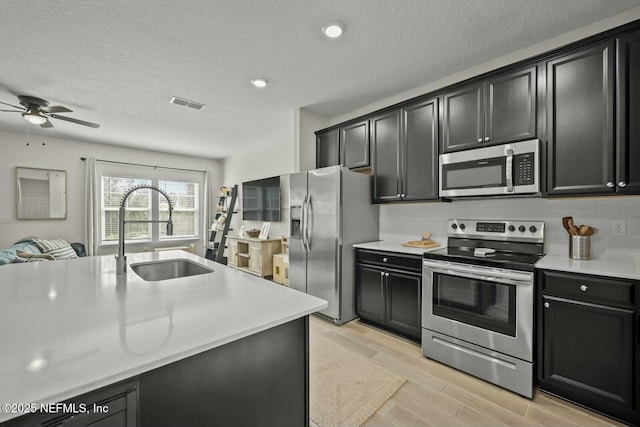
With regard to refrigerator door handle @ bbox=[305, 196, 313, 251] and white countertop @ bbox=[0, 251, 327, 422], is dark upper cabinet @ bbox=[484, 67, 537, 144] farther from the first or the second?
white countertop @ bbox=[0, 251, 327, 422]

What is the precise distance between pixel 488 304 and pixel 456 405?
75 centimetres

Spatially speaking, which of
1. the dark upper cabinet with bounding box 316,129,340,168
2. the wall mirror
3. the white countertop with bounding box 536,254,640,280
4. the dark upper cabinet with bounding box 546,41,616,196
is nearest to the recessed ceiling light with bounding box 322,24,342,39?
the dark upper cabinet with bounding box 316,129,340,168

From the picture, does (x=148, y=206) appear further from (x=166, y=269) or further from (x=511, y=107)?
(x=511, y=107)

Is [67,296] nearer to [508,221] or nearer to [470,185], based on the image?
[470,185]

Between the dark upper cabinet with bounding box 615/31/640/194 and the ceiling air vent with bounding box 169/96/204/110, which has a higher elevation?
the ceiling air vent with bounding box 169/96/204/110

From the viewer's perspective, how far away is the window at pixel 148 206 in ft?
18.3

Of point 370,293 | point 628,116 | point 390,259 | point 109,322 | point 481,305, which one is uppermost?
point 628,116

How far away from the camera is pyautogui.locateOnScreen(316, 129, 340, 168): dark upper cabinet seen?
3683 millimetres

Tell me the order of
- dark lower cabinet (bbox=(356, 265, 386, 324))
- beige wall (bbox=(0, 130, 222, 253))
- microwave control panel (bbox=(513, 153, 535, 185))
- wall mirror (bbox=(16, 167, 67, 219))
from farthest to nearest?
1. wall mirror (bbox=(16, 167, 67, 219))
2. beige wall (bbox=(0, 130, 222, 253))
3. dark lower cabinet (bbox=(356, 265, 386, 324))
4. microwave control panel (bbox=(513, 153, 535, 185))

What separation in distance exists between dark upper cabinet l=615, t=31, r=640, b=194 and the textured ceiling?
0.43 metres

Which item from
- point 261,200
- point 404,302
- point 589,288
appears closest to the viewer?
point 589,288

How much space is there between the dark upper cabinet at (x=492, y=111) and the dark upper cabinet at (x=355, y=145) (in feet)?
3.11

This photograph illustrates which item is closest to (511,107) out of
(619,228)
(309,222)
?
(619,228)

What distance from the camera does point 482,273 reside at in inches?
82.8
